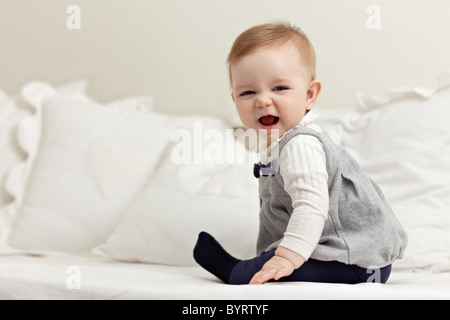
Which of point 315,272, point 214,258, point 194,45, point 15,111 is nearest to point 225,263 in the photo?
point 214,258

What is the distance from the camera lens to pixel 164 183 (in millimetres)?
1562

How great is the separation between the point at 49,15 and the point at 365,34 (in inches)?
43.0

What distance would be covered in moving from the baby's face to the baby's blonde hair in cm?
1

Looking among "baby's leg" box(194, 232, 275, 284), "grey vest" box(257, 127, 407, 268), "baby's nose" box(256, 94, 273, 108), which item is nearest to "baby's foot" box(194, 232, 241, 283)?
"baby's leg" box(194, 232, 275, 284)

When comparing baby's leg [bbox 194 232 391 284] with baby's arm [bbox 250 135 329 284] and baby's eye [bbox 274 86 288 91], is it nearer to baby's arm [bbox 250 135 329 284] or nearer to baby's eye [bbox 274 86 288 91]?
baby's arm [bbox 250 135 329 284]

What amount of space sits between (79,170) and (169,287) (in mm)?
861

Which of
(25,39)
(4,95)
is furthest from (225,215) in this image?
(25,39)

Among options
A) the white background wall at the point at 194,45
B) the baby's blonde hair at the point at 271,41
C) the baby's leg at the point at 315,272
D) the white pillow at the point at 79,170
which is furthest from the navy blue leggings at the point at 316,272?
the white background wall at the point at 194,45

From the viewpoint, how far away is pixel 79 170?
1725mm

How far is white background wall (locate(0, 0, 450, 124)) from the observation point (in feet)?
5.82

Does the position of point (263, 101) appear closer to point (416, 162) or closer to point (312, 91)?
point (312, 91)
